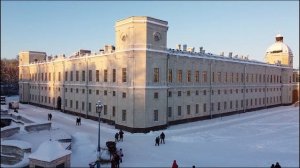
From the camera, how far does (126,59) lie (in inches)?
1389

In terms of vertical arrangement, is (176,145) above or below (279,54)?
below

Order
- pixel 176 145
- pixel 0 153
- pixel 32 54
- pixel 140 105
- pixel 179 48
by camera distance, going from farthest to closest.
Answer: pixel 32 54
pixel 179 48
pixel 140 105
pixel 176 145
pixel 0 153

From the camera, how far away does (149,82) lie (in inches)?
1351

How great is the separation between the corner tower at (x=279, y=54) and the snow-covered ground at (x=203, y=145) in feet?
126

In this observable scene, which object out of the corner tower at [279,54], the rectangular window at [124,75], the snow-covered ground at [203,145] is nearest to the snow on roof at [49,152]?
the snow-covered ground at [203,145]

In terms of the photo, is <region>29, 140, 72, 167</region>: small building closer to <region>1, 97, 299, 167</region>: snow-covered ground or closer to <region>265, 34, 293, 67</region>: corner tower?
<region>1, 97, 299, 167</region>: snow-covered ground

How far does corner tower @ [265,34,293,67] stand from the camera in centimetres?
7388

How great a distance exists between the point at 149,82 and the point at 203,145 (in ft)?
34.5

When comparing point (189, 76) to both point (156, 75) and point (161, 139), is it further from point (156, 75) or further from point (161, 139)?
point (161, 139)

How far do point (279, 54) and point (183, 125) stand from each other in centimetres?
4775

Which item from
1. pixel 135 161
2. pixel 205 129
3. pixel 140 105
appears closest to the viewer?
pixel 135 161

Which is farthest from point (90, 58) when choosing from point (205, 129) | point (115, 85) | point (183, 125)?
point (205, 129)

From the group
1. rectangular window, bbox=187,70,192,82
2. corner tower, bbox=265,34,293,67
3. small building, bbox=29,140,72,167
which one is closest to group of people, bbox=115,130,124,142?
small building, bbox=29,140,72,167

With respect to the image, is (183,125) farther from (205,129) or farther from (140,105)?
(140,105)
